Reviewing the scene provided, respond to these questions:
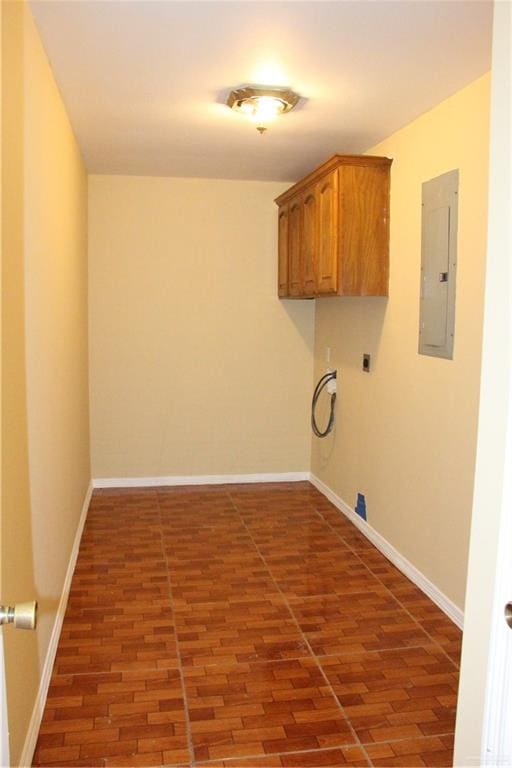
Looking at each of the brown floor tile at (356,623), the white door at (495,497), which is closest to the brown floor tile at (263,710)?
the brown floor tile at (356,623)

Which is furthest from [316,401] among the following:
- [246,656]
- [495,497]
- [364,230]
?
[495,497]

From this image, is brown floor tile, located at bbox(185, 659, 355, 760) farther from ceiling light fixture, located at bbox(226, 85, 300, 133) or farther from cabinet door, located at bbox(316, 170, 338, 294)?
ceiling light fixture, located at bbox(226, 85, 300, 133)

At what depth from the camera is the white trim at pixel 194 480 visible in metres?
5.31

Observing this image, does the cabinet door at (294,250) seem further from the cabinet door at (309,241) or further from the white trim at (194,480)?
the white trim at (194,480)

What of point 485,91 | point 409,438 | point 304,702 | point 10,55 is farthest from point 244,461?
point 10,55

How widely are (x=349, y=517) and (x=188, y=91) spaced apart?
2924 mm

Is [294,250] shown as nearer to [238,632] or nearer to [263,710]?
[238,632]

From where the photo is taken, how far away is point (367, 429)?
4266mm

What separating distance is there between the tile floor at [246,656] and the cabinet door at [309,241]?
1659 mm

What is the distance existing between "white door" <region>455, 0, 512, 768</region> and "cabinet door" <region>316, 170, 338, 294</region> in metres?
2.58

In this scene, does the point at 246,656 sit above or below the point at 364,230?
below

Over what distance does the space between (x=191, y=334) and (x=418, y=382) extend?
2.31m

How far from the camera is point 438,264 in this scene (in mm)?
3250

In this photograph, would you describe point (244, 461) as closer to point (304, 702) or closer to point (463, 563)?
point (463, 563)
